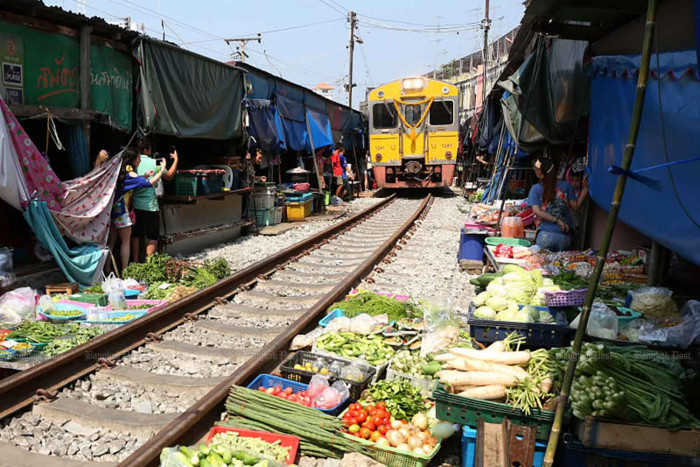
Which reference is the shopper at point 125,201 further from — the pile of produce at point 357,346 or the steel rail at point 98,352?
the pile of produce at point 357,346

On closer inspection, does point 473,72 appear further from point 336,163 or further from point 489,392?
point 489,392

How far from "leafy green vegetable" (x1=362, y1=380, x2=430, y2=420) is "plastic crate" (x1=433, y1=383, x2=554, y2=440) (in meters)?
0.47

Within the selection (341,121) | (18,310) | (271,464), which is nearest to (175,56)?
(18,310)

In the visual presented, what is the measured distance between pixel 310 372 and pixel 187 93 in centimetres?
682

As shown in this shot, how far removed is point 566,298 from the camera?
4.50 m

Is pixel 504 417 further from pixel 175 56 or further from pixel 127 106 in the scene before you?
pixel 175 56

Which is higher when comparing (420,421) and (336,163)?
(336,163)

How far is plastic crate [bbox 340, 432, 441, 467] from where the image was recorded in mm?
3217

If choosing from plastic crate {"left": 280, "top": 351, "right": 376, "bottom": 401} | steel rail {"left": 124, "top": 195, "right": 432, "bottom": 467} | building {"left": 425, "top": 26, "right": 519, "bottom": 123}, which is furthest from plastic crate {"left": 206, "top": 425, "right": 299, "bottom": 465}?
building {"left": 425, "top": 26, "right": 519, "bottom": 123}

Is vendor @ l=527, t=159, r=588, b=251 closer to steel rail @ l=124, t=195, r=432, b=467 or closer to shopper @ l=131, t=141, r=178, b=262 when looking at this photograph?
steel rail @ l=124, t=195, r=432, b=467

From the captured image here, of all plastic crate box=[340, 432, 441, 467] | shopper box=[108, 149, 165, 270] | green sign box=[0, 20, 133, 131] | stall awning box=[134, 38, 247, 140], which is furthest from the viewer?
stall awning box=[134, 38, 247, 140]

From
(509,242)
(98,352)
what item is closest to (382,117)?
(509,242)

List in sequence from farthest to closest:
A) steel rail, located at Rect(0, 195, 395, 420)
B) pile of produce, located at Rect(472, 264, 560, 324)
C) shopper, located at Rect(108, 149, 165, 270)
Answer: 1. shopper, located at Rect(108, 149, 165, 270)
2. pile of produce, located at Rect(472, 264, 560, 324)
3. steel rail, located at Rect(0, 195, 395, 420)

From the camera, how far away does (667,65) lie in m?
3.51
